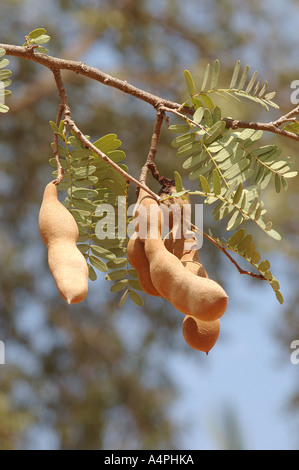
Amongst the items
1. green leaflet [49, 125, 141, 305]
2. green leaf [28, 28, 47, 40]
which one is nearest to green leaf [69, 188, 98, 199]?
green leaflet [49, 125, 141, 305]

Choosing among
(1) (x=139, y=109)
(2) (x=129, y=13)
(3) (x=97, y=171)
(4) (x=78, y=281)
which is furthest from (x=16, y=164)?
(4) (x=78, y=281)

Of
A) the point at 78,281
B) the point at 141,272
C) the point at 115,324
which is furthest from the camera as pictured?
the point at 115,324

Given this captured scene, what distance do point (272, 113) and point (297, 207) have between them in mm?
590

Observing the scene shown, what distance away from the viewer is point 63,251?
515mm

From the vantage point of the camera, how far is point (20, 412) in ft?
11.1

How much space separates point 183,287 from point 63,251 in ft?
0.32

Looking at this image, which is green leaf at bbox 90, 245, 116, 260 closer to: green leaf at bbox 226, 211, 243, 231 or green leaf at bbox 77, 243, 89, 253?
green leaf at bbox 77, 243, 89, 253

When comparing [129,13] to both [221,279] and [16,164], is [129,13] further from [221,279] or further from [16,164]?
[221,279]

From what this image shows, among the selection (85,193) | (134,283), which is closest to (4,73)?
(85,193)

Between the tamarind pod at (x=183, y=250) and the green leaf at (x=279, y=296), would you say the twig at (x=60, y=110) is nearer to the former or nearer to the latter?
the tamarind pod at (x=183, y=250)

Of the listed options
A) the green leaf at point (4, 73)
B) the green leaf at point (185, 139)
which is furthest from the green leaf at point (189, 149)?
the green leaf at point (4, 73)

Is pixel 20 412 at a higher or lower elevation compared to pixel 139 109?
lower

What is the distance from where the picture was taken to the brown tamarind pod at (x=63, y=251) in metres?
0.46

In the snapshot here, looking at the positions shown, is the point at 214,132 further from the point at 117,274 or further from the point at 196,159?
the point at 117,274
